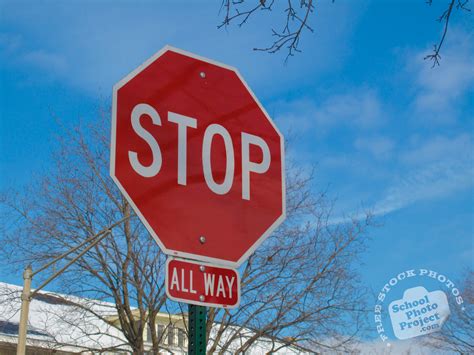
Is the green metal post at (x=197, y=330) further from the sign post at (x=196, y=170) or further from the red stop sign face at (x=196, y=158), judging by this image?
the red stop sign face at (x=196, y=158)

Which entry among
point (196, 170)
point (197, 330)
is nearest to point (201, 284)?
point (197, 330)

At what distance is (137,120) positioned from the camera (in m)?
2.47

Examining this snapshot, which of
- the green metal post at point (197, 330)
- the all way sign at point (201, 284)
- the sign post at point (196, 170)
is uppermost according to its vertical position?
the sign post at point (196, 170)

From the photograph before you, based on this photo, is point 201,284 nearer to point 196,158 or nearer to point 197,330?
point 197,330

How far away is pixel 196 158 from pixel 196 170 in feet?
0.14

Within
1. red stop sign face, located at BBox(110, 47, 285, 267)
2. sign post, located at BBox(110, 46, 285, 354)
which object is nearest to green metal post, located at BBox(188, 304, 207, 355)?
sign post, located at BBox(110, 46, 285, 354)

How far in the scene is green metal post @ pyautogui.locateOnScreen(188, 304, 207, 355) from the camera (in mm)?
2371

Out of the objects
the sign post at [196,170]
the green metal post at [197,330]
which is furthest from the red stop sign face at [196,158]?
the green metal post at [197,330]

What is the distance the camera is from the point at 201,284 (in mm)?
2402

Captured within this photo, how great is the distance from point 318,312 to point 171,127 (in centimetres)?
1513

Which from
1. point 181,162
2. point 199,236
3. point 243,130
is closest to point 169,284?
point 199,236

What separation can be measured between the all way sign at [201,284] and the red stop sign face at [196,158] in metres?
0.04

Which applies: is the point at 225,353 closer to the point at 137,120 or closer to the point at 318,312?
the point at 318,312

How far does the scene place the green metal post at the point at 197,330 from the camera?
2.37 meters
